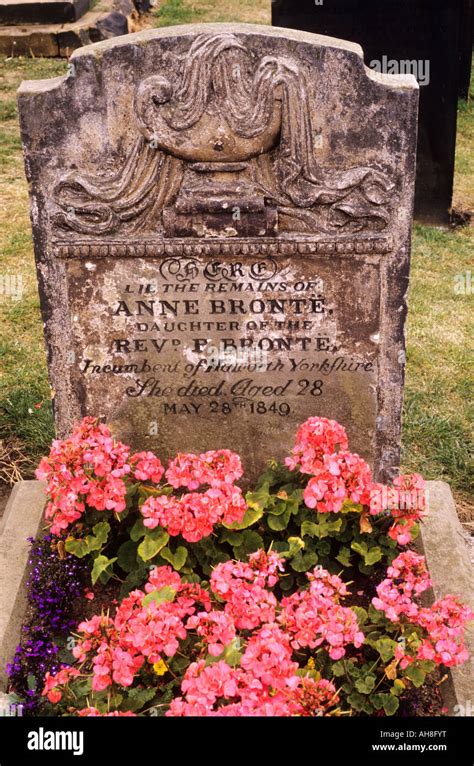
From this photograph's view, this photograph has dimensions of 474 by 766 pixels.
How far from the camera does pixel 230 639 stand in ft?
9.95

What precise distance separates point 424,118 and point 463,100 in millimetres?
3807

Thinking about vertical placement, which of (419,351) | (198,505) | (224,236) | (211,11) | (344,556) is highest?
(211,11)

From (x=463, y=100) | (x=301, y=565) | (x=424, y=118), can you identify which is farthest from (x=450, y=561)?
(x=463, y=100)

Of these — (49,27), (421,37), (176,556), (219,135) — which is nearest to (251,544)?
(176,556)

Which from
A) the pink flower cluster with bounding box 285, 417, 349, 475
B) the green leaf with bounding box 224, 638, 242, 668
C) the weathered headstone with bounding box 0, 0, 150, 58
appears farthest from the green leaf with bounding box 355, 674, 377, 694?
the weathered headstone with bounding box 0, 0, 150, 58

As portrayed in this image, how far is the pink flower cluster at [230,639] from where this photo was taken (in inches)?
112

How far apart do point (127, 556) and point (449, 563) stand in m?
1.36

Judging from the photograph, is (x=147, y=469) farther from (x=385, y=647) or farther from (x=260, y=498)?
(x=385, y=647)

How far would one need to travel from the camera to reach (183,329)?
13.0ft

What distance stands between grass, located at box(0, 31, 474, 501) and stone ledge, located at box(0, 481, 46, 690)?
662 millimetres

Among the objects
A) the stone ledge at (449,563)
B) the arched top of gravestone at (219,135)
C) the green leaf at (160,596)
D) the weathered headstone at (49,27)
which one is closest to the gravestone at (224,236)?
the arched top of gravestone at (219,135)

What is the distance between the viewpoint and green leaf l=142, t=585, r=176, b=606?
3203mm

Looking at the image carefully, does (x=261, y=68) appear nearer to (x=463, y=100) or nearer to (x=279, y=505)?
(x=279, y=505)

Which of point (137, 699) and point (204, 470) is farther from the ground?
point (204, 470)
